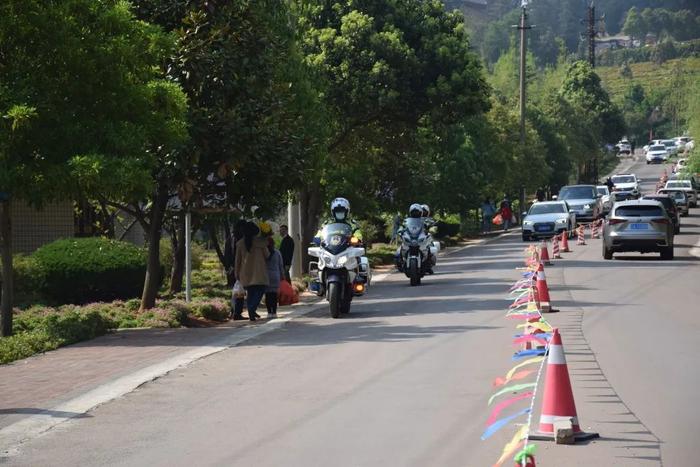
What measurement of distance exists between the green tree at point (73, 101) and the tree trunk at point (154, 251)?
3.66 metres

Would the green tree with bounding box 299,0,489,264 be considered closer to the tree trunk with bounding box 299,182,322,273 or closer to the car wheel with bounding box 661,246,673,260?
the tree trunk with bounding box 299,182,322,273

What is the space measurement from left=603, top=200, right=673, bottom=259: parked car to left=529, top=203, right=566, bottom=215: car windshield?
48.6 ft

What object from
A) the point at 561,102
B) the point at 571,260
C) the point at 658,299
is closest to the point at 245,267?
the point at 658,299

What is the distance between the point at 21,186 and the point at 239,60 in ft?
16.7

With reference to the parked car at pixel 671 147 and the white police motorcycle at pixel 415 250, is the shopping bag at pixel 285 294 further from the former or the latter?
the parked car at pixel 671 147

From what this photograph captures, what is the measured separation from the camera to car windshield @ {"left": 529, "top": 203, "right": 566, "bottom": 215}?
52.2 meters

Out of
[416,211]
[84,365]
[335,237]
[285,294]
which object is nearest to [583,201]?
[416,211]

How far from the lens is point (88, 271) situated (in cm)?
2552

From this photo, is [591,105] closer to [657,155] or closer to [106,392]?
[657,155]

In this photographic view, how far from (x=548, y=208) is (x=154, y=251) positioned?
31.9 metres

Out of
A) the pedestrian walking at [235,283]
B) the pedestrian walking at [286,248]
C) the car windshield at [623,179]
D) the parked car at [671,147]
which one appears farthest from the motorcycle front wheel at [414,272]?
the parked car at [671,147]

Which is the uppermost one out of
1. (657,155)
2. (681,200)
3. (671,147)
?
(671,147)

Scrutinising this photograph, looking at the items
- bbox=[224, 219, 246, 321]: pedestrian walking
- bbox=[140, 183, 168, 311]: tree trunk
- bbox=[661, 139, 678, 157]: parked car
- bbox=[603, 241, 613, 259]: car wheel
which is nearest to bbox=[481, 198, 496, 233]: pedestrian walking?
bbox=[603, 241, 613, 259]: car wheel

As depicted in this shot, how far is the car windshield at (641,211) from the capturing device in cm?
3691
